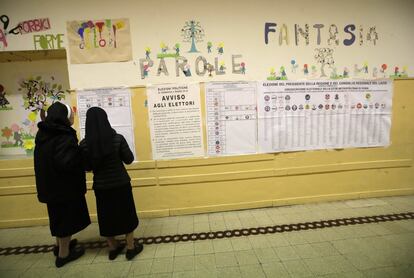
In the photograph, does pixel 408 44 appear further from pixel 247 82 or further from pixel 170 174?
pixel 170 174

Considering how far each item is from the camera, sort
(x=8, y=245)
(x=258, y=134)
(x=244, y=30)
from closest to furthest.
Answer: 1. (x=8, y=245)
2. (x=244, y=30)
3. (x=258, y=134)

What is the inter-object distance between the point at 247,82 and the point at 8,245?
113 inches

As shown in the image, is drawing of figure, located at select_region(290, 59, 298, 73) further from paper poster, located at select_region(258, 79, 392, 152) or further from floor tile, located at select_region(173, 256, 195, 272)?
floor tile, located at select_region(173, 256, 195, 272)

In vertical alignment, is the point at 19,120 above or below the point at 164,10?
below

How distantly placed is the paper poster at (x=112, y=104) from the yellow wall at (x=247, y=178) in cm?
9

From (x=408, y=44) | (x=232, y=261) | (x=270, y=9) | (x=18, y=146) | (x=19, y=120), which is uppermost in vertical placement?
(x=270, y=9)

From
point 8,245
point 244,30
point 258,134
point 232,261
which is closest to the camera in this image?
point 232,261

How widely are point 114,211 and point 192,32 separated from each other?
1.87 metres

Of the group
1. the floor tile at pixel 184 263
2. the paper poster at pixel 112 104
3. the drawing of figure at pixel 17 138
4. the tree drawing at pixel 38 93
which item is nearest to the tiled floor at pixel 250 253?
the floor tile at pixel 184 263

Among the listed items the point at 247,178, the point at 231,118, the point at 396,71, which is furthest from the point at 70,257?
the point at 396,71

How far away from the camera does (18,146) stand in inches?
109

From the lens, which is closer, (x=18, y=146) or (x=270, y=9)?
(x=270, y=9)

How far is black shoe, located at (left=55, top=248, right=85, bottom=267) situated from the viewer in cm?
196

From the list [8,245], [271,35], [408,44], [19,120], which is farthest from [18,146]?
[408,44]
